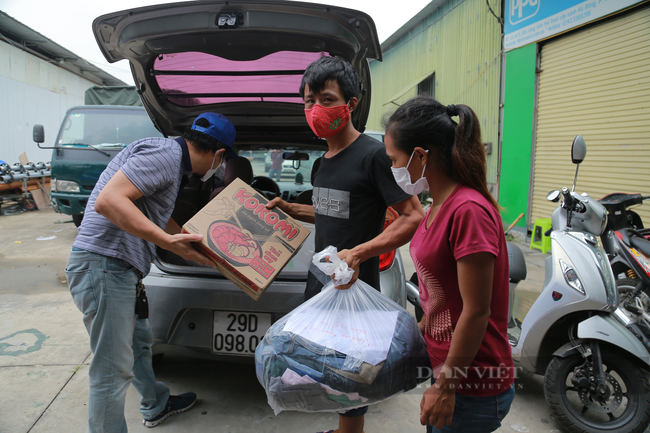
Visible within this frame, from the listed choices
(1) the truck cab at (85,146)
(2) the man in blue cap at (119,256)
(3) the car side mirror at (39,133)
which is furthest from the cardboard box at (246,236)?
(3) the car side mirror at (39,133)

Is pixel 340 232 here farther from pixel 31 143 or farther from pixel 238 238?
pixel 31 143

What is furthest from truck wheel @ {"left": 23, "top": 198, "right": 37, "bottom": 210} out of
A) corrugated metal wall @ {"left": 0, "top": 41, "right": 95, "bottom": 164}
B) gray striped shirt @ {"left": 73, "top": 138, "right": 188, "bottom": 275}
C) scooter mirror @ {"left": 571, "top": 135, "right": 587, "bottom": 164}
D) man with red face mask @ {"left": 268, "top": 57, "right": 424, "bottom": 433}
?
scooter mirror @ {"left": 571, "top": 135, "right": 587, "bottom": 164}

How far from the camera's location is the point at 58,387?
99.2 inches

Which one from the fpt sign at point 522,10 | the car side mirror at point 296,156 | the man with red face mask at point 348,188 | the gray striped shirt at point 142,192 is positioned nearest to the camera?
the man with red face mask at point 348,188

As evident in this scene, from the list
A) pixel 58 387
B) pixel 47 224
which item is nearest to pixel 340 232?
pixel 58 387

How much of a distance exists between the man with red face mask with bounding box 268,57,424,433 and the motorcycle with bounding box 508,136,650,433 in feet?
3.77

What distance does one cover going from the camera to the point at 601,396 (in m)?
2.02

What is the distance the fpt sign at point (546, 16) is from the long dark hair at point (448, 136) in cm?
558

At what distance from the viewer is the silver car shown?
1.89 meters

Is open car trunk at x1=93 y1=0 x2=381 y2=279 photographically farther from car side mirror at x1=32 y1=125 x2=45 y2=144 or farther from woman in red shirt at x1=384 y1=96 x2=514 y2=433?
car side mirror at x1=32 y1=125 x2=45 y2=144

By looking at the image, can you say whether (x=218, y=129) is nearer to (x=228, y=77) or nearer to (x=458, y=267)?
(x=228, y=77)

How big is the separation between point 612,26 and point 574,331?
17.0ft

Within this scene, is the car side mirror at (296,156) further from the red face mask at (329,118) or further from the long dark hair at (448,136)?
the long dark hair at (448,136)

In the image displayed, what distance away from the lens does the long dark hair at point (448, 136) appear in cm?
115
